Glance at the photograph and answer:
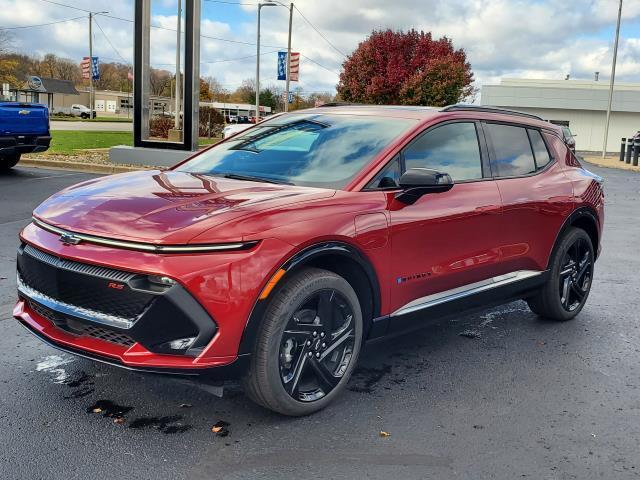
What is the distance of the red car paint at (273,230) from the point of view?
3.21m

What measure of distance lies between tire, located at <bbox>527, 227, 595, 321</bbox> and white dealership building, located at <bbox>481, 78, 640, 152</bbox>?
156 feet

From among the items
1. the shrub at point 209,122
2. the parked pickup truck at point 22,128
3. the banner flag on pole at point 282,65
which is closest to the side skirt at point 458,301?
the parked pickup truck at point 22,128

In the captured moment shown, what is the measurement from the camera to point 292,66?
4106 centimetres

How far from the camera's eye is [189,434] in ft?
11.3

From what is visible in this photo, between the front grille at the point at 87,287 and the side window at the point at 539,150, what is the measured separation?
3513 millimetres

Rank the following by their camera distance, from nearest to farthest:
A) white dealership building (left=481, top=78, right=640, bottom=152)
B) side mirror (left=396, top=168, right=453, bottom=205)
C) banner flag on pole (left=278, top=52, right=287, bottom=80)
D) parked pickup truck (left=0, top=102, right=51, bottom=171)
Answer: side mirror (left=396, top=168, right=453, bottom=205), parked pickup truck (left=0, top=102, right=51, bottom=171), banner flag on pole (left=278, top=52, right=287, bottom=80), white dealership building (left=481, top=78, right=640, bottom=152)

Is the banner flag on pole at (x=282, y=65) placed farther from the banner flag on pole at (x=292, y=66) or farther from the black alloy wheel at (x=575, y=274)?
the black alloy wheel at (x=575, y=274)

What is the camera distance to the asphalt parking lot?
10.5 feet

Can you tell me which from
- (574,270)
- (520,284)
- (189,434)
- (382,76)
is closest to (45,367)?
(189,434)

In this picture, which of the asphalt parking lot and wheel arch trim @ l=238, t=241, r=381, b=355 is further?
wheel arch trim @ l=238, t=241, r=381, b=355

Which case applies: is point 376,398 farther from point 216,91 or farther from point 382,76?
point 216,91

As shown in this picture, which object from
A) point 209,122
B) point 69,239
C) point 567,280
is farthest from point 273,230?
point 209,122

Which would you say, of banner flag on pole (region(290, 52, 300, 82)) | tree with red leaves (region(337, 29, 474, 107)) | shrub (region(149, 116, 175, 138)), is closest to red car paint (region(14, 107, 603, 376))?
shrub (region(149, 116, 175, 138))

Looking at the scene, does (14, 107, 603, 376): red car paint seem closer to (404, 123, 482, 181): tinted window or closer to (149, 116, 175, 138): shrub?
(404, 123, 482, 181): tinted window
